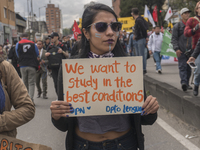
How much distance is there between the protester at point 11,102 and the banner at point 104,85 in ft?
1.39

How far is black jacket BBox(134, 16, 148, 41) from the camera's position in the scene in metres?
8.57

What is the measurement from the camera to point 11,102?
200cm

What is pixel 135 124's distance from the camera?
1881 millimetres

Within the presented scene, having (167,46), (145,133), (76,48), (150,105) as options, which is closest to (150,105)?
(150,105)

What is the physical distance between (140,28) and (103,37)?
7.26m

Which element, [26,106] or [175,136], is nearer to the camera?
[26,106]

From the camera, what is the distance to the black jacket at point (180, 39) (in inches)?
261

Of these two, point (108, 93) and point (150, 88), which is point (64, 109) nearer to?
point (108, 93)

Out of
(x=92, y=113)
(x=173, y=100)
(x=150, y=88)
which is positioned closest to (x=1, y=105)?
(x=92, y=113)

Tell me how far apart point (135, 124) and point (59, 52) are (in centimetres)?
536

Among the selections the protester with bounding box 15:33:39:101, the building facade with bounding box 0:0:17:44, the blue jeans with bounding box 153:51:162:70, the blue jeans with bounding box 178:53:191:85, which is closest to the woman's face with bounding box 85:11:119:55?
the blue jeans with bounding box 178:53:191:85

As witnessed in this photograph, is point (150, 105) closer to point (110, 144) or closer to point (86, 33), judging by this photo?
point (110, 144)

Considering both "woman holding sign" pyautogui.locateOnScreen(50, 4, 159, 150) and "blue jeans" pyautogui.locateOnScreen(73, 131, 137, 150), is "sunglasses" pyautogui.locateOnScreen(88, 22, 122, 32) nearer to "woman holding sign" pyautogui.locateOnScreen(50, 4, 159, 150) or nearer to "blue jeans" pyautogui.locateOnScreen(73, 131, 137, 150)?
"woman holding sign" pyautogui.locateOnScreen(50, 4, 159, 150)

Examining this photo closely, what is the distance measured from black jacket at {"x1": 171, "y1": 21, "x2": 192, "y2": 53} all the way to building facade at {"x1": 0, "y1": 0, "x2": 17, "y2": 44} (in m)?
39.2
